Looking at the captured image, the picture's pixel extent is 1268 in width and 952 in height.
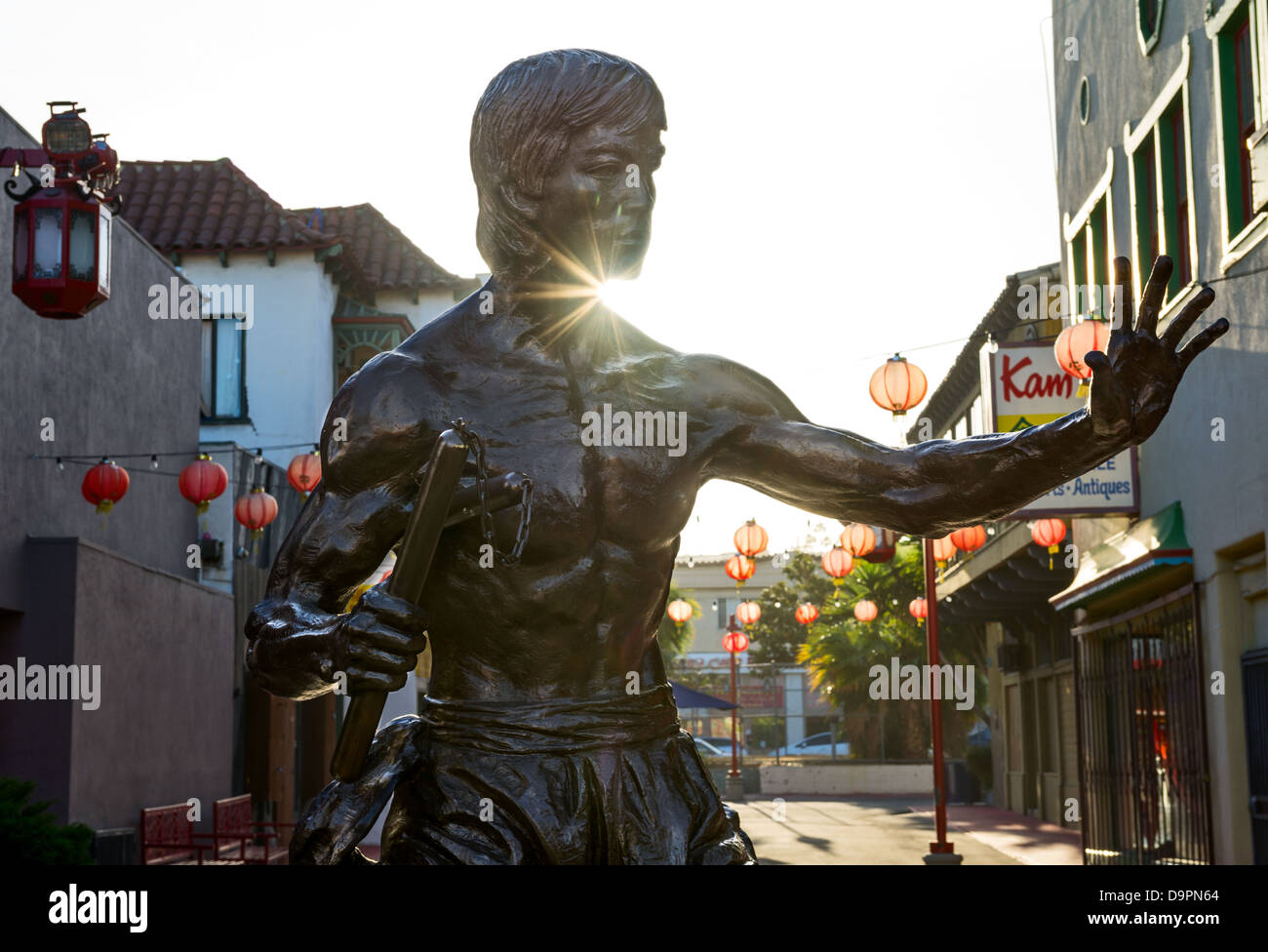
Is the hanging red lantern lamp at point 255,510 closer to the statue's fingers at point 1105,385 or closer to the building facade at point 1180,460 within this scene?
A: the building facade at point 1180,460

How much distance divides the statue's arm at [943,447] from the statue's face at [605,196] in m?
0.29

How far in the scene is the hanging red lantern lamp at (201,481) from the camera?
1792cm

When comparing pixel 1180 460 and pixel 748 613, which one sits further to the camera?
pixel 748 613

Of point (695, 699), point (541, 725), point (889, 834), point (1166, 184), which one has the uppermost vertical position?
point (1166, 184)

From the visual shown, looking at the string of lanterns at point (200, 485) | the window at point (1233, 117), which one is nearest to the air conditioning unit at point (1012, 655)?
the string of lanterns at point (200, 485)

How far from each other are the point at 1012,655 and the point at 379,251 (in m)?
15.0

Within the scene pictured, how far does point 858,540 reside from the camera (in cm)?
2467

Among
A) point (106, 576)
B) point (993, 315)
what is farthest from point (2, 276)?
point (993, 315)

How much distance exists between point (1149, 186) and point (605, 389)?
15619 mm

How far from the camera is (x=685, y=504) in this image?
9.62 feet

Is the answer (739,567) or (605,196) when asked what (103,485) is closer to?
(739,567)

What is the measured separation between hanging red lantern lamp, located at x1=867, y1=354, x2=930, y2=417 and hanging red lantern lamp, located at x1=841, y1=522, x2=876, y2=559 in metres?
5.87

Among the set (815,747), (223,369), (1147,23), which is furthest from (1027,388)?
(815,747)

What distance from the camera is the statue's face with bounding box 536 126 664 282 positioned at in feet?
9.26
